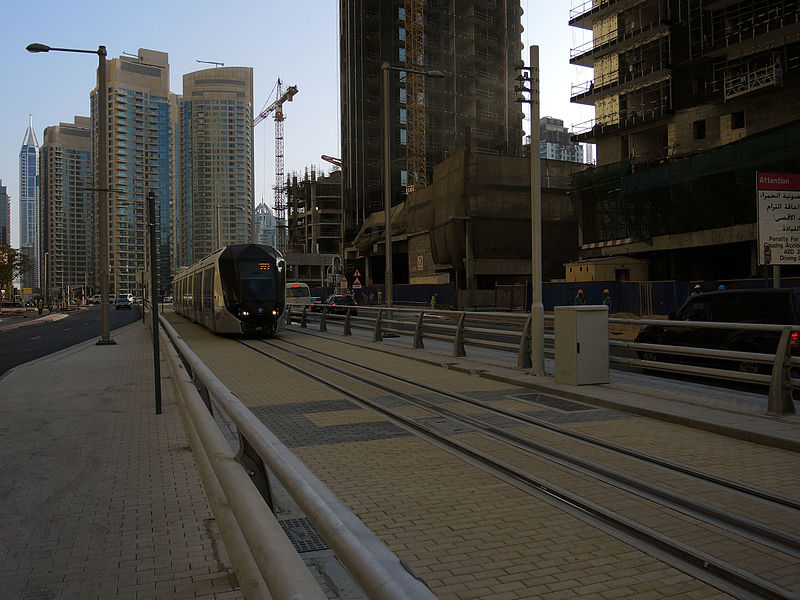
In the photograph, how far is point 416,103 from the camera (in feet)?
319

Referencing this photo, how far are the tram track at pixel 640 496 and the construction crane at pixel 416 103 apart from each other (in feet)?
299

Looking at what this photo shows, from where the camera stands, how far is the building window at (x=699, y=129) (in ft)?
139

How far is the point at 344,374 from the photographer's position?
42.4 ft

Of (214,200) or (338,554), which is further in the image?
(214,200)

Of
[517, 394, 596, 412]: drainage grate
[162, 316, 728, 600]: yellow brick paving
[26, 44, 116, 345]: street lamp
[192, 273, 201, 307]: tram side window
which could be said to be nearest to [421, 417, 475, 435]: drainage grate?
[162, 316, 728, 600]: yellow brick paving

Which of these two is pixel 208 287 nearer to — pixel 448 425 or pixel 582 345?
pixel 582 345

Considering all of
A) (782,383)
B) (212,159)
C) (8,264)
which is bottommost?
(782,383)

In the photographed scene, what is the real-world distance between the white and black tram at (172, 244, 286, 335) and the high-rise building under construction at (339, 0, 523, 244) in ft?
259

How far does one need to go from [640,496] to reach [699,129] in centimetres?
4342

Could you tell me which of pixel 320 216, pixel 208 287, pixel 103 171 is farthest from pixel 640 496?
pixel 320 216

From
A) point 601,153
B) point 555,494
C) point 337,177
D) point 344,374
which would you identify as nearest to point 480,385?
point 344,374

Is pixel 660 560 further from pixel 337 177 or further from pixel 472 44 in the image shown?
pixel 337 177

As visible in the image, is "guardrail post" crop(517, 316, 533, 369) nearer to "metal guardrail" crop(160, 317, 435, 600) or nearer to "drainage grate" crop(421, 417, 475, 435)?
"drainage grate" crop(421, 417, 475, 435)

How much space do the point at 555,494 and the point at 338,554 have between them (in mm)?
3529
